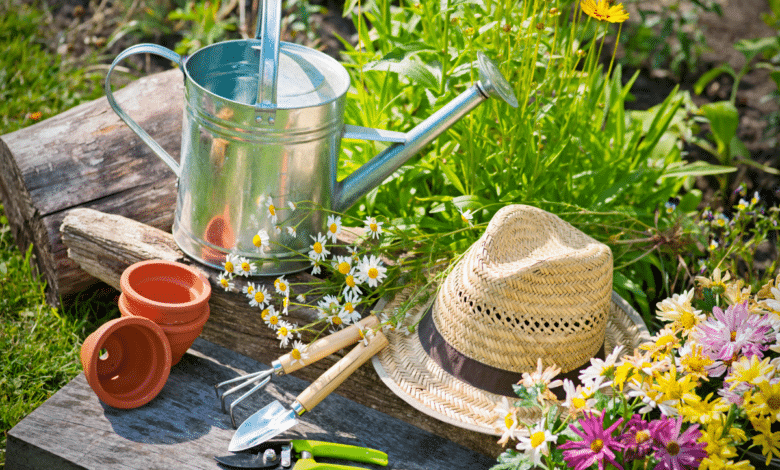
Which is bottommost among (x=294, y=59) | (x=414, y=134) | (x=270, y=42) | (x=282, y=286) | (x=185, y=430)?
(x=185, y=430)

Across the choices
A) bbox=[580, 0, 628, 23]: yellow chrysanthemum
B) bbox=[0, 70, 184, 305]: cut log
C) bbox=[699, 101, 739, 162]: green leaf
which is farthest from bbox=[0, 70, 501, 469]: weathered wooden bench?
bbox=[699, 101, 739, 162]: green leaf

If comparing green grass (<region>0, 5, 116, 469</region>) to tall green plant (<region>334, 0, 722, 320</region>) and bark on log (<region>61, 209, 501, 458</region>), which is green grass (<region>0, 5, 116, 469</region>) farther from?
tall green plant (<region>334, 0, 722, 320</region>)

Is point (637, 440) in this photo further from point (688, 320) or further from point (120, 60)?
point (120, 60)

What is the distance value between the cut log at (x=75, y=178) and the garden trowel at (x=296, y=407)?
30.2 inches

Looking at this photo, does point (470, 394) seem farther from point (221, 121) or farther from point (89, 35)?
point (89, 35)

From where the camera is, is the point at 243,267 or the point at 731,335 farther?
the point at 243,267

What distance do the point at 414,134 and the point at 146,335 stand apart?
0.73 metres

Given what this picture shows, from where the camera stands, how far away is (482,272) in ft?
4.25

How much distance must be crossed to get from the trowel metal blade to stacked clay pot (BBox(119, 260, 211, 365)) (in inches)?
9.5

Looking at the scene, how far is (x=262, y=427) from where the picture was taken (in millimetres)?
1348

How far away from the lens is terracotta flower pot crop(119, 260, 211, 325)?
1403 millimetres

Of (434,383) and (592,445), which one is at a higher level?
(592,445)

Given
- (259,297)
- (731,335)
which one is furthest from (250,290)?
(731,335)

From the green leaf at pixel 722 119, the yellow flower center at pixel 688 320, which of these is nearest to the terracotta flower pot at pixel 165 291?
the yellow flower center at pixel 688 320
